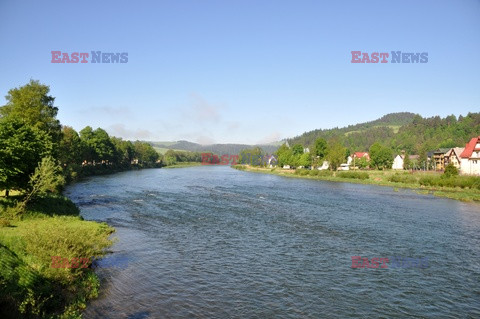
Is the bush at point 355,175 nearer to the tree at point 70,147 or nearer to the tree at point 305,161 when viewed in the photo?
the tree at point 305,161

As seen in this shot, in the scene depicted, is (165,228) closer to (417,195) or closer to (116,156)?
(417,195)

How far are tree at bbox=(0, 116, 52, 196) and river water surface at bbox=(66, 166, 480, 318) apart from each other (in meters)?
9.37

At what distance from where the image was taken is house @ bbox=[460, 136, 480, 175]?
313 feet

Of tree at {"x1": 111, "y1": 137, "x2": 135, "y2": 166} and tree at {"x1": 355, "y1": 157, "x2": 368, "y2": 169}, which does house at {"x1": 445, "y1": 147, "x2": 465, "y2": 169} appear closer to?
tree at {"x1": 355, "y1": 157, "x2": 368, "y2": 169}

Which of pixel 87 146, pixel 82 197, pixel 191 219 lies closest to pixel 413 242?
pixel 191 219

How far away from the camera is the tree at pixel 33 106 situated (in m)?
Answer: 50.7

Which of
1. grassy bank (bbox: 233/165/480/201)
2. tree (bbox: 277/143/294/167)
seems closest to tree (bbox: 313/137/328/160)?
tree (bbox: 277/143/294/167)

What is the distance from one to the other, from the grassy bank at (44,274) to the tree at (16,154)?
6877mm

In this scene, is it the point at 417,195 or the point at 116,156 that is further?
the point at 116,156

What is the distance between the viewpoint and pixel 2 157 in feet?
92.3

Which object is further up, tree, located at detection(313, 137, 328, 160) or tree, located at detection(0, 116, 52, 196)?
tree, located at detection(313, 137, 328, 160)

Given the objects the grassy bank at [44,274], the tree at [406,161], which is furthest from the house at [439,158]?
the grassy bank at [44,274]

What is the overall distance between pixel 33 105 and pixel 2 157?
29722mm

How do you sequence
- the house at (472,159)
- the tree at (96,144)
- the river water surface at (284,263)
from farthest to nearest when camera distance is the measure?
the tree at (96,144) → the house at (472,159) → the river water surface at (284,263)
